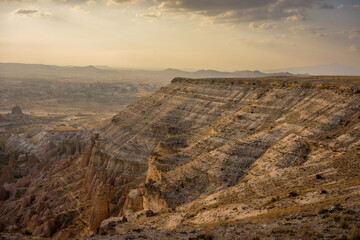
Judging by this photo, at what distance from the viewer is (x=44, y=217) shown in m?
39.7

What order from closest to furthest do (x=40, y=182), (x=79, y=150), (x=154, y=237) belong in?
(x=154, y=237) → (x=40, y=182) → (x=79, y=150)

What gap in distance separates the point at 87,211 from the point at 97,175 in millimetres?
6227

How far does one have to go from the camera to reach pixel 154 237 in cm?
1582

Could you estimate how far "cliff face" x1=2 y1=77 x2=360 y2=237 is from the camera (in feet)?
73.3

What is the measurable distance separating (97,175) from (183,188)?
21679mm

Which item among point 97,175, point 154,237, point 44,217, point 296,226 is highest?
point 296,226

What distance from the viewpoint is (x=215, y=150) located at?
2912 centimetres

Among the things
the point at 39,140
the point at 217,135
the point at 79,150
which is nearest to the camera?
the point at 217,135

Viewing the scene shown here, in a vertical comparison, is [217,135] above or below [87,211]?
above

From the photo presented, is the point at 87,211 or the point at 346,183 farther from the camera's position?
the point at 87,211

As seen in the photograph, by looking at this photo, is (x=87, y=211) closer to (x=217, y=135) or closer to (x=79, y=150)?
(x=217, y=135)

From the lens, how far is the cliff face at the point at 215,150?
2234cm

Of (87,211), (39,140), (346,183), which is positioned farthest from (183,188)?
(39,140)

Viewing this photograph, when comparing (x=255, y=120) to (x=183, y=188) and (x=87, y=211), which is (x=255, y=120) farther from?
(x=87, y=211)
